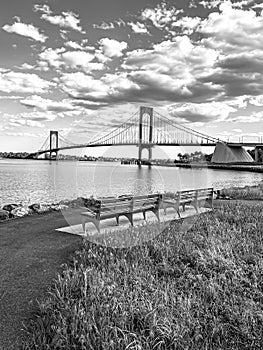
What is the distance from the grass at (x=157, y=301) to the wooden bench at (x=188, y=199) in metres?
3.48

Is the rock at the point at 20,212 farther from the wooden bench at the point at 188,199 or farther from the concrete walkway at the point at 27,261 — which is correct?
the wooden bench at the point at 188,199

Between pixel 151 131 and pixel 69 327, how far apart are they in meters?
50.7

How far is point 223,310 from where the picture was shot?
3.52m

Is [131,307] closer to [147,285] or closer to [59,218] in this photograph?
[147,285]

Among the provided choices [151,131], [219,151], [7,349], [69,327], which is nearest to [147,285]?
[69,327]

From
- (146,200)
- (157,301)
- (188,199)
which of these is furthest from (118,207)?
(157,301)

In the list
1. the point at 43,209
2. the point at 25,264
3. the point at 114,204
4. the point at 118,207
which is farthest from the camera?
the point at 43,209

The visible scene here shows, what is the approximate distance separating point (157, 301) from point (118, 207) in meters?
3.82

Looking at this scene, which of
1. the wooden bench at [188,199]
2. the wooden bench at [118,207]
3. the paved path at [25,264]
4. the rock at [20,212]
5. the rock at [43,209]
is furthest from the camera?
the rock at [43,209]

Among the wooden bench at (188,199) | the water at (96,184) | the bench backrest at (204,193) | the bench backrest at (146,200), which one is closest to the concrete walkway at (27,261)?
the bench backrest at (146,200)

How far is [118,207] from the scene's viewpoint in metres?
7.24

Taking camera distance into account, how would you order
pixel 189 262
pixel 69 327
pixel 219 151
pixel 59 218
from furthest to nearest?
1. pixel 219 151
2. pixel 59 218
3. pixel 189 262
4. pixel 69 327

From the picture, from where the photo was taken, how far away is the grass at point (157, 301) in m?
2.97

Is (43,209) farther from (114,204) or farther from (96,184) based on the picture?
(96,184)
